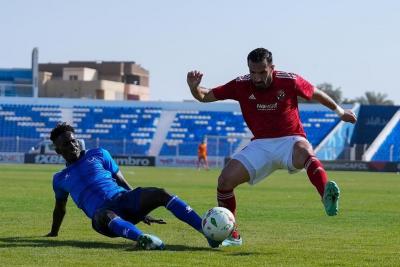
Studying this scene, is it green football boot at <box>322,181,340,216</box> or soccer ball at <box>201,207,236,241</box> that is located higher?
green football boot at <box>322,181,340,216</box>

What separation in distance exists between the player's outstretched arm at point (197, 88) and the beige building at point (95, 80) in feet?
266

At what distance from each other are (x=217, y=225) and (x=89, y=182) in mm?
1809

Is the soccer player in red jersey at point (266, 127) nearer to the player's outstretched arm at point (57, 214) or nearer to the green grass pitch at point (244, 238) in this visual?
the green grass pitch at point (244, 238)

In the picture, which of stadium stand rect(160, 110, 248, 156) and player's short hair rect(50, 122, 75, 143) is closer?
player's short hair rect(50, 122, 75, 143)

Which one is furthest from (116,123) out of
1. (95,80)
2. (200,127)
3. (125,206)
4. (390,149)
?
(125,206)

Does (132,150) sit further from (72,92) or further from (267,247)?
(267,247)

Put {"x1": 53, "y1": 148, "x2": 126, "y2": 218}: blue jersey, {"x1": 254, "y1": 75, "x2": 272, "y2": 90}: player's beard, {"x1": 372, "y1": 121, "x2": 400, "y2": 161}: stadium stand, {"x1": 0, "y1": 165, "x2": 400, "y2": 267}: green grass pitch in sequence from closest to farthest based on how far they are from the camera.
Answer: {"x1": 0, "y1": 165, "x2": 400, "y2": 267}: green grass pitch
{"x1": 254, "y1": 75, "x2": 272, "y2": 90}: player's beard
{"x1": 53, "y1": 148, "x2": 126, "y2": 218}: blue jersey
{"x1": 372, "y1": 121, "x2": 400, "y2": 161}: stadium stand

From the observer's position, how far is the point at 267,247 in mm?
11172

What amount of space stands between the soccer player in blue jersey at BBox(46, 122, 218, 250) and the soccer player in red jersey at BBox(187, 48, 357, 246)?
0.74m

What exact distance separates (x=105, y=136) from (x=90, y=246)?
60.8 m

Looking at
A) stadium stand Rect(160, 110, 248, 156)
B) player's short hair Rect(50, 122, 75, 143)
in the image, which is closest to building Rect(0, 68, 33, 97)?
stadium stand Rect(160, 110, 248, 156)

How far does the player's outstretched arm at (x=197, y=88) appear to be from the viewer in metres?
11.6

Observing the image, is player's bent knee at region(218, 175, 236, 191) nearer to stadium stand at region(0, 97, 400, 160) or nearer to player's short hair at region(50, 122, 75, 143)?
player's short hair at region(50, 122, 75, 143)

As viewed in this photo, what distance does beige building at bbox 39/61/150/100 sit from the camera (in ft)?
306
